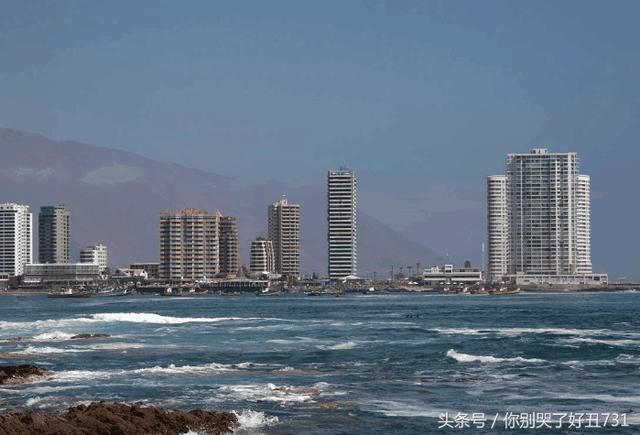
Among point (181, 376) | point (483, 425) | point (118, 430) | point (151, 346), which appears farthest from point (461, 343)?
point (118, 430)

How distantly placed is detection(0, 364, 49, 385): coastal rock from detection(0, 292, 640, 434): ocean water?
112 cm

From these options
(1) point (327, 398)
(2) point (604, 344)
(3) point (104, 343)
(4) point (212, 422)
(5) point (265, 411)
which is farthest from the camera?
(3) point (104, 343)

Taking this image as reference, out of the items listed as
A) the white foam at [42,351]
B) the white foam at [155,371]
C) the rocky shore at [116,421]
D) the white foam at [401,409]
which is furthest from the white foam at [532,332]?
the rocky shore at [116,421]

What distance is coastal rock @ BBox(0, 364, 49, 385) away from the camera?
1932 inches

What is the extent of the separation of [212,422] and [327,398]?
8325 mm

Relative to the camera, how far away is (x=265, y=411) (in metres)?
39.8

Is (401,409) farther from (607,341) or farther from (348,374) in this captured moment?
(607,341)

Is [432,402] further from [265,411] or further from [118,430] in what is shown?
[118,430]

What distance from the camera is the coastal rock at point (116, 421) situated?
32.0 metres

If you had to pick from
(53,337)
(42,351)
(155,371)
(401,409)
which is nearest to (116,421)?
(401,409)

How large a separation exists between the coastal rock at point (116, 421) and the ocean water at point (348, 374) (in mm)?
1239

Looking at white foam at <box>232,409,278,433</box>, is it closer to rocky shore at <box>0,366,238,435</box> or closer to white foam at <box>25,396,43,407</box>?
rocky shore at <box>0,366,238,435</box>

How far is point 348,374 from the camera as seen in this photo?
52.2 meters

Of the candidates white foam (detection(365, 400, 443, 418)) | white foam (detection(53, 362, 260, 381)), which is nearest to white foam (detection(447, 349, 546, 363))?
white foam (detection(53, 362, 260, 381))
